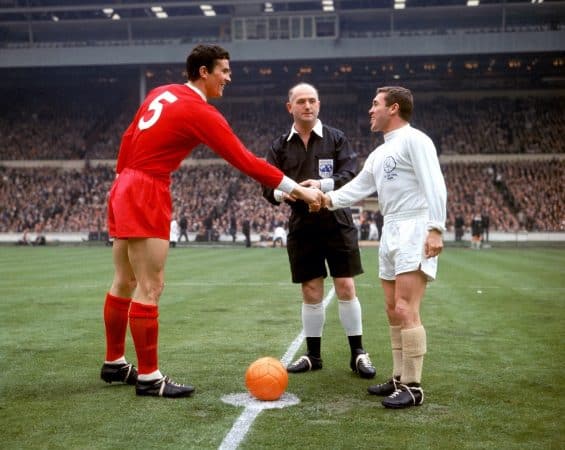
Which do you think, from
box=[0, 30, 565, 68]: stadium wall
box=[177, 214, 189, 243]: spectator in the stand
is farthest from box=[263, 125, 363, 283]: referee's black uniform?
box=[0, 30, 565, 68]: stadium wall

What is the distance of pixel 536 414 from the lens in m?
4.87

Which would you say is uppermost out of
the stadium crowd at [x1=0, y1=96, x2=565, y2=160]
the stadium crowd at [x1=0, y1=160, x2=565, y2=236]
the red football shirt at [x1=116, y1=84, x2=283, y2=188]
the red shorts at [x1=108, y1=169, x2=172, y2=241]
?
the stadium crowd at [x1=0, y1=96, x2=565, y2=160]

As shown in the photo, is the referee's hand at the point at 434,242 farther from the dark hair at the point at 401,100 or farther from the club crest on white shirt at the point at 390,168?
the dark hair at the point at 401,100

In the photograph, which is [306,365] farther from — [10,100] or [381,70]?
[10,100]

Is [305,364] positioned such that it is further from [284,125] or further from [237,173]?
[284,125]

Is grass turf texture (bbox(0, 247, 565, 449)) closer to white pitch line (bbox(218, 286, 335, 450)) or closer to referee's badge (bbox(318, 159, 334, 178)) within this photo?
white pitch line (bbox(218, 286, 335, 450))

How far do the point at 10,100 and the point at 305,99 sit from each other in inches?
2143

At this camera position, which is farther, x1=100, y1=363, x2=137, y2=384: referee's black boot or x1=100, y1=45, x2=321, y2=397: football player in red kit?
x1=100, y1=363, x2=137, y2=384: referee's black boot

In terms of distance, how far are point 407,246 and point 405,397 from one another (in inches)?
42.6

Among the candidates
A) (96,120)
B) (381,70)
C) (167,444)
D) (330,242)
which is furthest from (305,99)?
(96,120)

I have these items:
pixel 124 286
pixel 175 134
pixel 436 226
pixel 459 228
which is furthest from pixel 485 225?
pixel 175 134

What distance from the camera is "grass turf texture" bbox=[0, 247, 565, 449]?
438 centimetres

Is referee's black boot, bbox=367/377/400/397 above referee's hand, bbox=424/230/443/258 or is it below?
below

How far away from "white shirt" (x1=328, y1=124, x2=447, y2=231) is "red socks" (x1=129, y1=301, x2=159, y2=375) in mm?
1951
